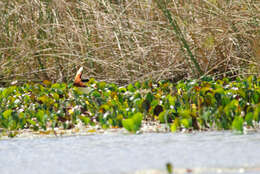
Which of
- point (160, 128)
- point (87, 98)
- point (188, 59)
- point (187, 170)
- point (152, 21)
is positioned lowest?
point (187, 170)

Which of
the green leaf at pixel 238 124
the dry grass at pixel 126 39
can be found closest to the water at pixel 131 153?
the green leaf at pixel 238 124

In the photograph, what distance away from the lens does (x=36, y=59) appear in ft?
22.0

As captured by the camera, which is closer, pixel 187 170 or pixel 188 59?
pixel 187 170

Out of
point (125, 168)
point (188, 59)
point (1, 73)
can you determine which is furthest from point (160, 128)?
point (1, 73)

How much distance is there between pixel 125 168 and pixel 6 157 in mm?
703

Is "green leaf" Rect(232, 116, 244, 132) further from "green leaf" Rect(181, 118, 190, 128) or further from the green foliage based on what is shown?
the green foliage

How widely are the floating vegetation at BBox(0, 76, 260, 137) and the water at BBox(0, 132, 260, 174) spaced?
14cm

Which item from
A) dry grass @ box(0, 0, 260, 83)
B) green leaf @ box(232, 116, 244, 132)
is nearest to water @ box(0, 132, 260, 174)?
green leaf @ box(232, 116, 244, 132)

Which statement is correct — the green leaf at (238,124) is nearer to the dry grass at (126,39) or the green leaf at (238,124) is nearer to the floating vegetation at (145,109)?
the floating vegetation at (145,109)

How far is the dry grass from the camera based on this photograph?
5.57 m

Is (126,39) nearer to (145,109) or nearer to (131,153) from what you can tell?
(145,109)

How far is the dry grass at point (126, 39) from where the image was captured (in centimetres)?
557

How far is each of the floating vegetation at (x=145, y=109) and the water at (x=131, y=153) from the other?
0.14 m

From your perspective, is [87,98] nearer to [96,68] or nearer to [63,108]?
[63,108]
